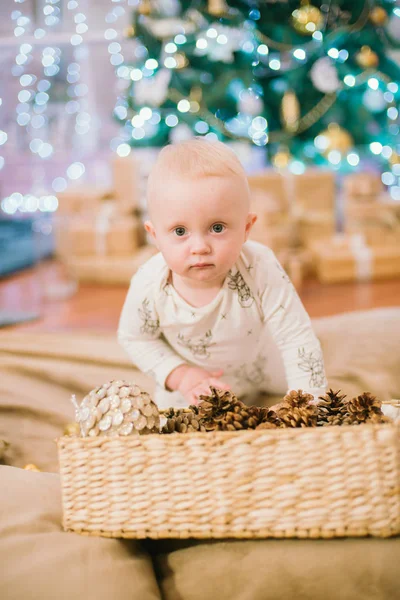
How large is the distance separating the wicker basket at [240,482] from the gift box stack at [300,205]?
2301 mm

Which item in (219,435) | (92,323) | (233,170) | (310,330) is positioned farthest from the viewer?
(92,323)

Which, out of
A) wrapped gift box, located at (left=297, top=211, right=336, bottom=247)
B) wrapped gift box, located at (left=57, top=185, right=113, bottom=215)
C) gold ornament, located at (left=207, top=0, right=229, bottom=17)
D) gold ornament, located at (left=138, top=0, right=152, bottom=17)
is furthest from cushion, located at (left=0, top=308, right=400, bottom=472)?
gold ornament, located at (left=138, top=0, right=152, bottom=17)

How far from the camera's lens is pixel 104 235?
316 cm

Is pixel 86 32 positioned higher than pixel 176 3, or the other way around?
pixel 86 32

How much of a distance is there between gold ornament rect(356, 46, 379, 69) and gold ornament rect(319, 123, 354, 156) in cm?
30

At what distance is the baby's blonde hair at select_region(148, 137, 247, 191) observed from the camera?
2.98ft

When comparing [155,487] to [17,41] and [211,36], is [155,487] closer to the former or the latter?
[211,36]

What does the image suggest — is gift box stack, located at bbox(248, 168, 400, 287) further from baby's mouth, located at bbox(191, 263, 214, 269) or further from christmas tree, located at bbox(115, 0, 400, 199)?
baby's mouth, located at bbox(191, 263, 214, 269)

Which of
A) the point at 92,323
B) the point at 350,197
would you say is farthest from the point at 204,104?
the point at 92,323

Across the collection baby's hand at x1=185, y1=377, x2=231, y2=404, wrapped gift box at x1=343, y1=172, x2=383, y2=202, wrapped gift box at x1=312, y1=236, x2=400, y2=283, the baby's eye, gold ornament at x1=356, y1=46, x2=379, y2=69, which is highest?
gold ornament at x1=356, y1=46, x2=379, y2=69

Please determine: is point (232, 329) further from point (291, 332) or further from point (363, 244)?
point (363, 244)

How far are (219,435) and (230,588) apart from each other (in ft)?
0.60

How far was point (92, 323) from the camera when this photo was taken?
2488mm

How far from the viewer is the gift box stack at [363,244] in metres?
3.00
